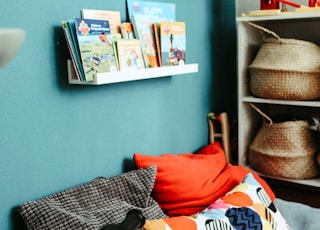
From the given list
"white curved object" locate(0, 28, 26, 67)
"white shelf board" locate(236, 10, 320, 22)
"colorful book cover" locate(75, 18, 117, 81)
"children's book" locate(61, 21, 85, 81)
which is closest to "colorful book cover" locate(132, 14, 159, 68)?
"colorful book cover" locate(75, 18, 117, 81)

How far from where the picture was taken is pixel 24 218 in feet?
3.80

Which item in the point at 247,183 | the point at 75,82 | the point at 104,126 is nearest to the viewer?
the point at 75,82

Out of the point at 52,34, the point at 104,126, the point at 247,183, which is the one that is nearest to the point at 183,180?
the point at 247,183

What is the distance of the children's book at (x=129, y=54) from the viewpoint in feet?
4.54

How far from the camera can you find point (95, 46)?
4.23 ft

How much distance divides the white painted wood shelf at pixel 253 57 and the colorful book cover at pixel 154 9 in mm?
385

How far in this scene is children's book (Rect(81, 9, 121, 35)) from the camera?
4.38 feet

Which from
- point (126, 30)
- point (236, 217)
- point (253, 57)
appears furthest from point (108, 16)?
point (253, 57)

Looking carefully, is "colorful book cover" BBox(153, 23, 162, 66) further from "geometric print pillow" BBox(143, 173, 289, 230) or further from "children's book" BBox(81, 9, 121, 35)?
"geometric print pillow" BBox(143, 173, 289, 230)

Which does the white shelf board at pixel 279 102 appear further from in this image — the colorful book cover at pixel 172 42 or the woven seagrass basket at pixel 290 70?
the colorful book cover at pixel 172 42

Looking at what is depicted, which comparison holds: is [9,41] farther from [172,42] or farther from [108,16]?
[172,42]

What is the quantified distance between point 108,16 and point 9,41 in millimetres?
973

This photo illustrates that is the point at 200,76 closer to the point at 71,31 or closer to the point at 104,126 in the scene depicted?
the point at 104,126

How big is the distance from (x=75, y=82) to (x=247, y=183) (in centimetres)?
77
